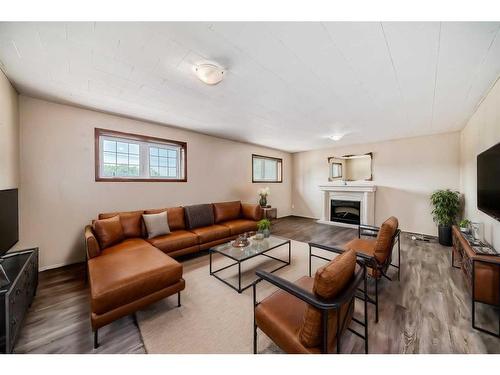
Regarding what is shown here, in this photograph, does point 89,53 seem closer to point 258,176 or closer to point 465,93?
point 465,93

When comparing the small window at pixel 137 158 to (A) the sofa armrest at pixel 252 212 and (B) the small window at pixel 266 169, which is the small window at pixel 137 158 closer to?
(A) the sofa armrest at pixel 252 212

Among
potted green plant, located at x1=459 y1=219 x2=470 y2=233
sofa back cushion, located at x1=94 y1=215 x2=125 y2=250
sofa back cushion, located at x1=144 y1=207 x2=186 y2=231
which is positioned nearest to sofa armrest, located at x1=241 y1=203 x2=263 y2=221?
sofa back cushion, located at x1=144 y1=207 x2=186 y2=231

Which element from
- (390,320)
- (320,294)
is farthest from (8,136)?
(390,320)

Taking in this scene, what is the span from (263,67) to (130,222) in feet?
9.41

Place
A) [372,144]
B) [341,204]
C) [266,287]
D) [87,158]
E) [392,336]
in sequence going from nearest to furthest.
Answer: [392,336] → [266,287] → [87,158] → [372,144] → [341,204]

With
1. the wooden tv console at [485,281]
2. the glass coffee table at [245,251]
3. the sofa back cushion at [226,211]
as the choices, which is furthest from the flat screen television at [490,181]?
the sofa back cushion at [226,211]

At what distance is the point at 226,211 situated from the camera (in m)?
4.21

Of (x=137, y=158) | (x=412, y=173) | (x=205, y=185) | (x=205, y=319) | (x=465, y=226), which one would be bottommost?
(x=205, y=319)

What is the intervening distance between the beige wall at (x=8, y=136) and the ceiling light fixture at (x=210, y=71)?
2010mm

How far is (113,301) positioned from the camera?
1.52 metres

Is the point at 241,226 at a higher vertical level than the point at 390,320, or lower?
higher

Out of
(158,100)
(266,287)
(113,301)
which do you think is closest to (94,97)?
(158,100)

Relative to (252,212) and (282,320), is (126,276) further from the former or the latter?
(252,212)
